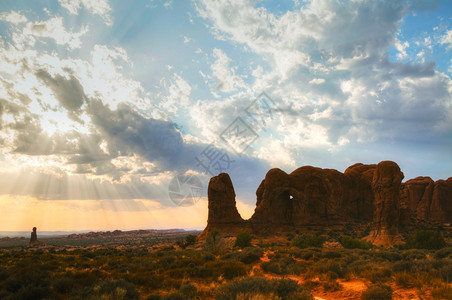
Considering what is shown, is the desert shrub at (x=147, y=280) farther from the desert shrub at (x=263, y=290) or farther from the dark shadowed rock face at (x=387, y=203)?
the dark shadowed rock face at (x=387, y=203)

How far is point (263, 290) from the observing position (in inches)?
289

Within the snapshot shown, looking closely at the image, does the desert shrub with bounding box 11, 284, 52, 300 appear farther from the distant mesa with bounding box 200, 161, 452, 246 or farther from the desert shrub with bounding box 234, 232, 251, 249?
the distant mesa with bounding box 200, 161, 452, 246

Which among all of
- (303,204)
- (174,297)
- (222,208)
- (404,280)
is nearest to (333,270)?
(404,280)

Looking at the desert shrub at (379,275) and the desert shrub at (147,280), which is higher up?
the desert shrub at (379,275)

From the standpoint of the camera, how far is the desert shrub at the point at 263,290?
6809mm

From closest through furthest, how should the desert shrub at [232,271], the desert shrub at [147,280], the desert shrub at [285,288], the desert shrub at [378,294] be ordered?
the desert shrub at [285,288] < the desert shrub at [378,294] < the desert shrub at [147,280] < the desert shrub at [232,271]

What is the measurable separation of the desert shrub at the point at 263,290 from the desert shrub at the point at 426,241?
76.6 ft

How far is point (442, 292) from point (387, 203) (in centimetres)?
3626

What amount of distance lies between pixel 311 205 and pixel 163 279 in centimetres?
4602

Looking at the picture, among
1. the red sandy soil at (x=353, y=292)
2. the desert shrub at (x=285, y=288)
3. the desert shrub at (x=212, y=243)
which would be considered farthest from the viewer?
the desert shrub at (x=212, y=243)

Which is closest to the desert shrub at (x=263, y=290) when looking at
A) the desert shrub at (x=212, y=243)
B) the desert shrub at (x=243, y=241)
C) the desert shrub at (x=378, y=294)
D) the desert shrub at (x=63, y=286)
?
the desert shrub at (x=378, y=294)

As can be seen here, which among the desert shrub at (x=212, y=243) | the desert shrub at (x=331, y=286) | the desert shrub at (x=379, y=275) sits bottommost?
the desert shrub at (x=212, y=243)

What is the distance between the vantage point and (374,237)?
1496 inches

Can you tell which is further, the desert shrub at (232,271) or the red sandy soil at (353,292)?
the desert shrub at (232,271)
